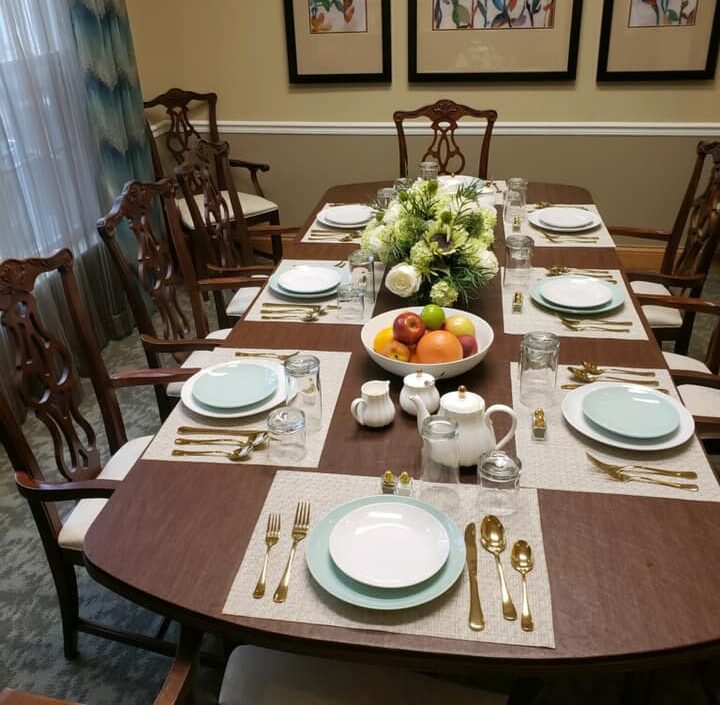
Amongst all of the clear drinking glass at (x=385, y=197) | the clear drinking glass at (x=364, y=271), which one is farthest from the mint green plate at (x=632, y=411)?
the clear drinking glass at (x=385, y=197)

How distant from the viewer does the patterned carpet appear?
1.68 metres

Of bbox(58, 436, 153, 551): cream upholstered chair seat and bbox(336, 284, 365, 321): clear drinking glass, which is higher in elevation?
bbox(336, 284, 365, 321): clear drinking glass

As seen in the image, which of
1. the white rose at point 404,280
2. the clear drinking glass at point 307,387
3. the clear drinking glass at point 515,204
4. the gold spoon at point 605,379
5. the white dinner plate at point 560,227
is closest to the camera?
the clear drinking glass at point 307,387

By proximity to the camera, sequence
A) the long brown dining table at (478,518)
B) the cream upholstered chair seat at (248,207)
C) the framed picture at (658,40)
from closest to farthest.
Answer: the long brown dining table at (478,518) → the framed picture at (658,40) → the cream upholstered chair seat at (248,207)

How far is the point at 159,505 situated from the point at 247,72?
329 cm

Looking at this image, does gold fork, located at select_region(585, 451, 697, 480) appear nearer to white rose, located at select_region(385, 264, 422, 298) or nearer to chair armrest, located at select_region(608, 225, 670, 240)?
white rose, located at select_region(385, 264, 422, 298)

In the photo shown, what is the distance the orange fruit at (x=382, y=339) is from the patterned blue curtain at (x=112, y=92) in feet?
7.39

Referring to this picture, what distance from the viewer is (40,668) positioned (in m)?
1.81

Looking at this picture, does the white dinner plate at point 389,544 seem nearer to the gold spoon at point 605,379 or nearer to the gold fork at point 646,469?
the gold fork at point 646,469

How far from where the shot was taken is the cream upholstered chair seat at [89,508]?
62.9 inches

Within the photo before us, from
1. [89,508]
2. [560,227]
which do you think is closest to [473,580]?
[89,508]

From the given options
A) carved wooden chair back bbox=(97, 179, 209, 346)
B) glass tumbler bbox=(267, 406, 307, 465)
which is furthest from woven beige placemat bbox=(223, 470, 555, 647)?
carved wooden chair back bbox=(97, 179, 209, 346)

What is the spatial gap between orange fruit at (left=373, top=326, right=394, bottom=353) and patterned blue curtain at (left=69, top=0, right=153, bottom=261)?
2252 mm

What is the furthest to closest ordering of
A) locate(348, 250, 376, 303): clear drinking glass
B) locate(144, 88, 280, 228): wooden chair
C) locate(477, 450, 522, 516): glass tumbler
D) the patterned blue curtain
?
locate(144, 88, 280, 228): wooden chair → the patterned blue curtain → locate(348, 250, 376, 303): clear drinking glass → locate(477, 450, 522, 516): glass tumbler
